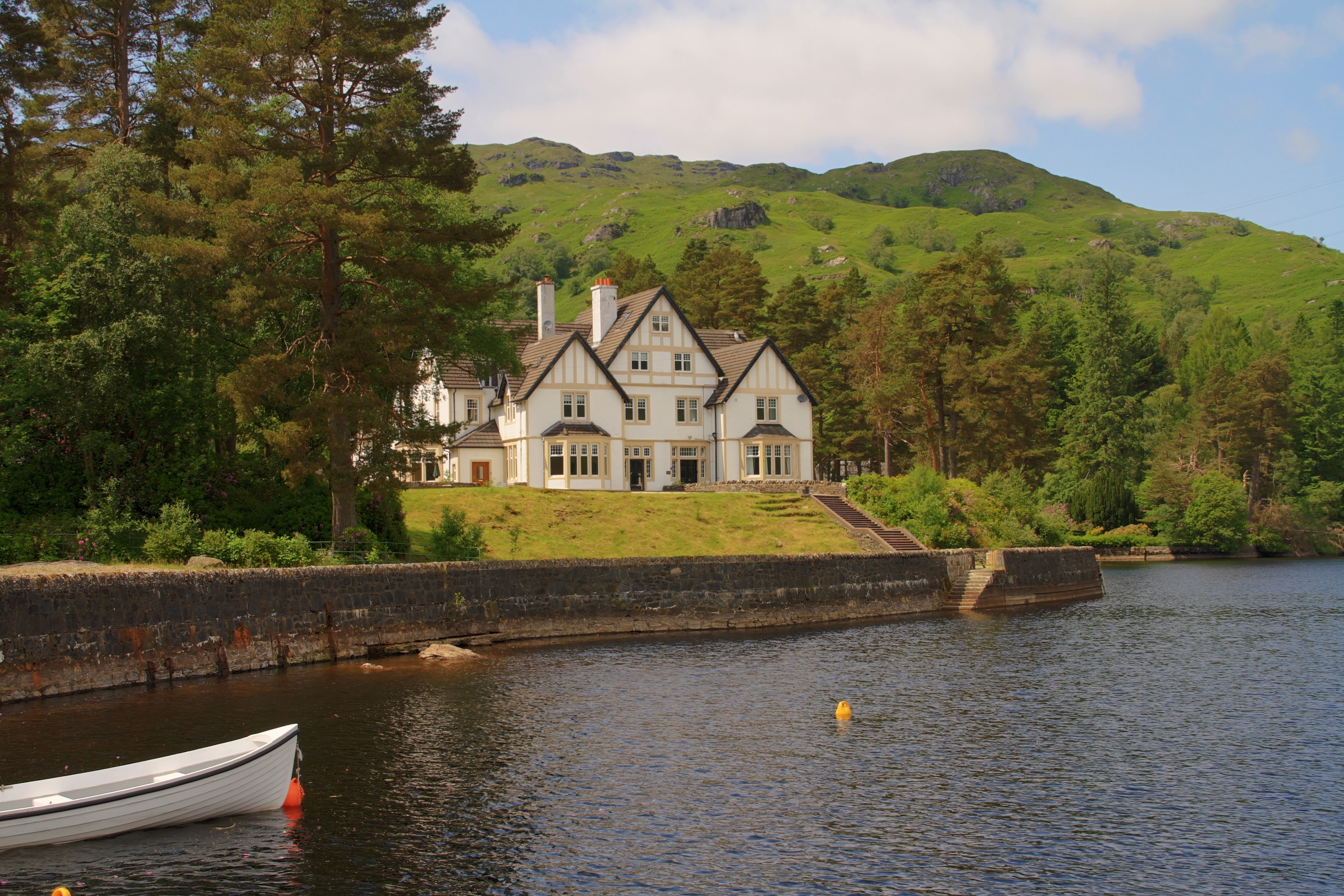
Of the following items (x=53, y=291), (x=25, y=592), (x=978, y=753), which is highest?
(x=53, y=291)

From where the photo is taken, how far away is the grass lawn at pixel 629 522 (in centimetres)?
4291

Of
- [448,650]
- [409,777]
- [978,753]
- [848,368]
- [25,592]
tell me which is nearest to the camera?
[409,777]

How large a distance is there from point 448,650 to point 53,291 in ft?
54.0

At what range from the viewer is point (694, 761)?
17.9 m

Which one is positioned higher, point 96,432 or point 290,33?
point 290,33

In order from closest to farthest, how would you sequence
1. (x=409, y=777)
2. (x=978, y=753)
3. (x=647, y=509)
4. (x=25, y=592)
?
(x=409, y=777) < (x=978, y=753) < (x=25, y=592) < (x=647, y=509)

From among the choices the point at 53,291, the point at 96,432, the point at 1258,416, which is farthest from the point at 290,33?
the point at 1258,416

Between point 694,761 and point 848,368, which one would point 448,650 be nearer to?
point 694,761

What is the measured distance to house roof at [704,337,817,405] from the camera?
209 feet

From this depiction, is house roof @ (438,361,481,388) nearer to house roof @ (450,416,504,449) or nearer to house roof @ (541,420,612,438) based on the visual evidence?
house roof @ (450,416,504,449)

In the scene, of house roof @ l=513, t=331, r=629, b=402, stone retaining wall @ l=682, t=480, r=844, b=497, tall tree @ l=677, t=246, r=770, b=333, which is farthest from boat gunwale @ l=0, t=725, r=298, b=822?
tall tree @ l=677, t=246, r=770, b=333

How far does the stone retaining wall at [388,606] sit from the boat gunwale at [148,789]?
36.6 feet

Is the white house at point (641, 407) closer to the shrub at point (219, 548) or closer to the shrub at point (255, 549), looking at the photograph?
the shrub at point (255, 549)

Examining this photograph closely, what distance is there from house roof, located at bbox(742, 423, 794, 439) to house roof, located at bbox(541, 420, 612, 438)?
29.8 feet
